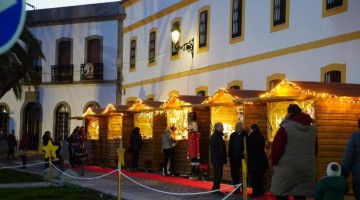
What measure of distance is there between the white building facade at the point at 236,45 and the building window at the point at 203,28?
4 centimetres

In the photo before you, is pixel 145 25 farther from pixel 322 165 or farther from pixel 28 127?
pixel 322 165

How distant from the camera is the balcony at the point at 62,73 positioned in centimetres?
3875

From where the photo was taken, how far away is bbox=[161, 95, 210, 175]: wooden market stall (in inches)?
810

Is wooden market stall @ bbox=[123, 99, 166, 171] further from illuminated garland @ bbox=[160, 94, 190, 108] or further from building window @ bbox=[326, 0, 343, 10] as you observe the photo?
building window @ bbox=[326, 0, 343, 10]

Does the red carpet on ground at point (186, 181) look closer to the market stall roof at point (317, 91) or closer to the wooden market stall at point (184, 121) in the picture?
the wooden market stall at point (184, 121)

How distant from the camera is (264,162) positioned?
1512cm

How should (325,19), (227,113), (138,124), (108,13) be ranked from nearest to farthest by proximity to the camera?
(325,19)
(227,113)
(138,124)
(108,13)

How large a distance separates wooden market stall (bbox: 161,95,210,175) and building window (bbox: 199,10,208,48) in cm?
432

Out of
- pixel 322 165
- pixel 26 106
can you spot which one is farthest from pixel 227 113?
pixel 26 106

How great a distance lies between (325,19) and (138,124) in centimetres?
1003

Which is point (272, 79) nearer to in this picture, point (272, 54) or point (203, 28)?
point (272, 54)

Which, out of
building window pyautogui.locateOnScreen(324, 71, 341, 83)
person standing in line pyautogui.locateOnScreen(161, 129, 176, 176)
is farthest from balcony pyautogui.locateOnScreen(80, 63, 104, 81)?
building window pyautogui.locateOnScreen(324, 71, 341, 83)

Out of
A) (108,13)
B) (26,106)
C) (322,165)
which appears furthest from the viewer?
(26,106)

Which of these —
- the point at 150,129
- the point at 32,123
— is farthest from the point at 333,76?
the point at 32,123
